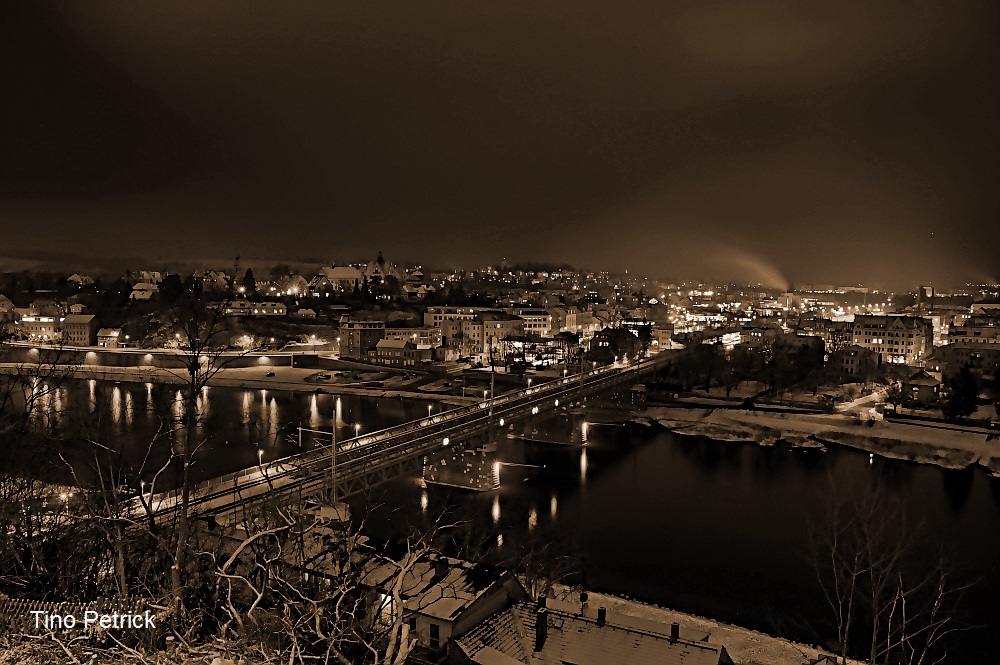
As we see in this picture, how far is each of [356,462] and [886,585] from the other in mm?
4786

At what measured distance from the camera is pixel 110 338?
24.6 m

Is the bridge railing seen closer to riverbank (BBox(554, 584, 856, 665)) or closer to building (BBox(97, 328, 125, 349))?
riverbank (BBox(554, 584, 856, 665))

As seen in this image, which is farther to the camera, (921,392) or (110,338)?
(110,338)

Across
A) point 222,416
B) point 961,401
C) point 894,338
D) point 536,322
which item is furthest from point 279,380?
point 894,338

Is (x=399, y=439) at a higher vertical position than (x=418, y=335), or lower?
lower

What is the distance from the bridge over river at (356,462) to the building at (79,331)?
1801cm

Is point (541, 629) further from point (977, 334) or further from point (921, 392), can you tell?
point (977, 334)

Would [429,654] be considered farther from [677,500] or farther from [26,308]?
[26,308]

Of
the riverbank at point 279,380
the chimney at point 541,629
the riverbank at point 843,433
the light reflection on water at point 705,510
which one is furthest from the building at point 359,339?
the chimney at point 541,629

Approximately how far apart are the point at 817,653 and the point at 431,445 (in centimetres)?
459

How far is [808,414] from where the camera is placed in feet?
47.0

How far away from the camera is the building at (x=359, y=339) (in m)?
21.8

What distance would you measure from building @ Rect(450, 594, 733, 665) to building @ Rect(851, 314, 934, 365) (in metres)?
19.4

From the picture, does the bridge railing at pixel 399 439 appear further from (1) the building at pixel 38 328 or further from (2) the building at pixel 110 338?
(1) the building at pixel 38 328
